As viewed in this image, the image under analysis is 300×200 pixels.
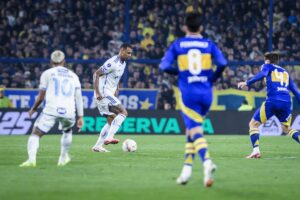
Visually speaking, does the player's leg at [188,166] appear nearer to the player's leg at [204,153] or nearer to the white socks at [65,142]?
the player's leg at [204,153]

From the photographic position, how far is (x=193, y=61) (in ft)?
36.2

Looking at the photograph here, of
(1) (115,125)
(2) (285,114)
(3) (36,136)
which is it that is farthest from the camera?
(1) (115,125)

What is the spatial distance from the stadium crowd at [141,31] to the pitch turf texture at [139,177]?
1061 cm

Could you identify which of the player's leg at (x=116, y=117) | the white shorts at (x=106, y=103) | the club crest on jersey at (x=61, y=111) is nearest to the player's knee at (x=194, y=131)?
the club crest on jersey at (x=61, y=111)

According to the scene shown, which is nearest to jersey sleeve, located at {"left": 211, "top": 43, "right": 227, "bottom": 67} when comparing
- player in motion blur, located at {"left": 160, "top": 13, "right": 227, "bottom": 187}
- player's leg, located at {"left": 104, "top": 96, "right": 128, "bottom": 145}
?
player in motion blur, located at {"left": 160, "top": 13, "right": 227, "bottom": 187}

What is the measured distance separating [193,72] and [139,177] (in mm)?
1990

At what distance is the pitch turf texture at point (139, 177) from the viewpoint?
388 inches

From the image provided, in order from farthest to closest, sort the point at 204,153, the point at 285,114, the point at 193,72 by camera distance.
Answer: the point at 285,114 < the point at 193,72 < the point at 204,153

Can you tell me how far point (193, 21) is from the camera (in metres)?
10.9

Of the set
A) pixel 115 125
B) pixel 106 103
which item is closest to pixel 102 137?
pixel 115 125

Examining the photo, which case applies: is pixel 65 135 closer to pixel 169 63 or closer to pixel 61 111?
pixel 61 111

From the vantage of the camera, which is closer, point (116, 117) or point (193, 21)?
point (193, 21)

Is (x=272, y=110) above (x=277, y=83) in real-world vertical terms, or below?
below

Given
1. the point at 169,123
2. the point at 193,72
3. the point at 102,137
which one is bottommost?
the point at 169,123
